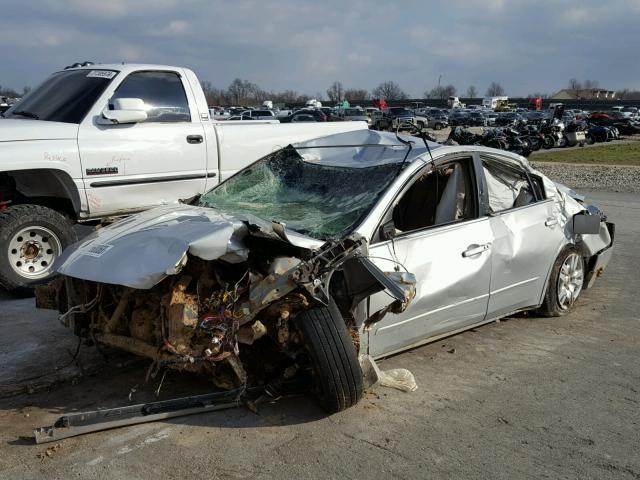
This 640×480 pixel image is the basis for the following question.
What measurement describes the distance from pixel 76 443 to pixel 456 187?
3.20 metres

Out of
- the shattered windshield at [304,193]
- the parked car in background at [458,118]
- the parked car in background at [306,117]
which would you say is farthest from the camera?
the parked car in background at [458,118]

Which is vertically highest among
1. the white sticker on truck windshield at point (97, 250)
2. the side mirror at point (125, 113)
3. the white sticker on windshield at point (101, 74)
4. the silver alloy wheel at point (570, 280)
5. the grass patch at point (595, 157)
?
the white sticker on windshield at point (101, 74)

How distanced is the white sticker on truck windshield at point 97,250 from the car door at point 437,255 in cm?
168

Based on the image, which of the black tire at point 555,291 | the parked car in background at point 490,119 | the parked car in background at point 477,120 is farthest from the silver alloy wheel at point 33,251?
→ the parked car in background at point 477,120

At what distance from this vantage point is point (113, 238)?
13.8 ft

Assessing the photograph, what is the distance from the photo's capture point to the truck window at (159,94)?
6.89 m

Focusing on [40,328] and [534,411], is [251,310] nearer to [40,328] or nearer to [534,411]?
[534,411]

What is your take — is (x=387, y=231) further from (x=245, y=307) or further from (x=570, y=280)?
(x=570, y=280)

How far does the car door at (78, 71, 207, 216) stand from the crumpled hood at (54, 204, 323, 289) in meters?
2.34

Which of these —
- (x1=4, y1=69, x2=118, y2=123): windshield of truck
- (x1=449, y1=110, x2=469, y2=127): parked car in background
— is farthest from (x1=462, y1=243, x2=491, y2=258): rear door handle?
(x1=449, y1=110, x2=469, y2=127): parked car in background

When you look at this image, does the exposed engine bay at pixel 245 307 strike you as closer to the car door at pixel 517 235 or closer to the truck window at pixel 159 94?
the car door at pixel 517 235

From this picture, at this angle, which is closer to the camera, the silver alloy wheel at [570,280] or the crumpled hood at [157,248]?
the crumpled hood at [157,248]

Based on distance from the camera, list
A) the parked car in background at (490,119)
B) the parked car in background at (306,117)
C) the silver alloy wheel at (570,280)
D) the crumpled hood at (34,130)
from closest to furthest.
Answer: the silver alloy wheel at (570,280) < the crumpled hood at (34,130) < the parked car in background at (306,117) < the parked car in background at (490,119)

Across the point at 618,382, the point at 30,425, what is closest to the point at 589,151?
the point at 618,382
